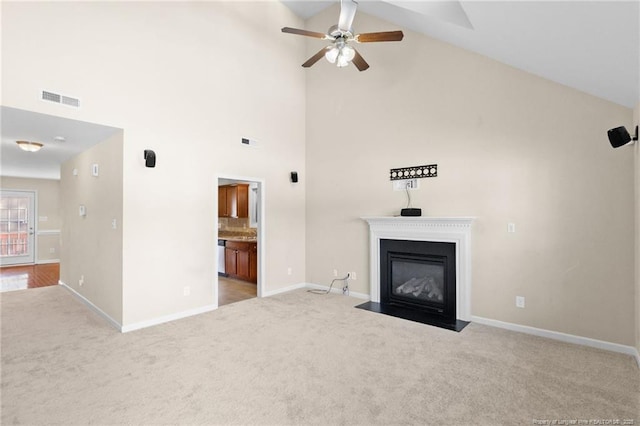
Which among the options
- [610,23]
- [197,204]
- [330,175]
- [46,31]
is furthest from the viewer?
[330,175]

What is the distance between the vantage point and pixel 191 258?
435cm

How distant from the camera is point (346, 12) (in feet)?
10.1

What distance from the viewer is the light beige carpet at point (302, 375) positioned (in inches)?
85.7

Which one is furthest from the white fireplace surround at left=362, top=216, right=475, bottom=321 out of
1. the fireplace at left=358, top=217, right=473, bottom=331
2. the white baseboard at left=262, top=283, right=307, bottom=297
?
the white baseboard at left=262, top=283, right=307, bottom=297

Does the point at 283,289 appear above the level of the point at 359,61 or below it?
below

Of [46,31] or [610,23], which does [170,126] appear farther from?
[610,23]

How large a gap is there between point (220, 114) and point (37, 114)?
6.81 feet

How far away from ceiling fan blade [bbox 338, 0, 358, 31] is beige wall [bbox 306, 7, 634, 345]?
1745mm

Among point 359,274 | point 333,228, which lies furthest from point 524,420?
point 333,228

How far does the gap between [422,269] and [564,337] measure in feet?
5.55

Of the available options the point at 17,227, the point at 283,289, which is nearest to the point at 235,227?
the point at 283,289

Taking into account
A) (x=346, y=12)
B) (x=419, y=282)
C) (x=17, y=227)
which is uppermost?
(x=346, y=12)

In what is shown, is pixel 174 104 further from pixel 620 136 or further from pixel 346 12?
pixel 620 136

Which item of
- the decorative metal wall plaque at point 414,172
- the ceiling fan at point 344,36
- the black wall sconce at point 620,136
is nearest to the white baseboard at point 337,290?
the decorative metal wall plaque at point 414,172
